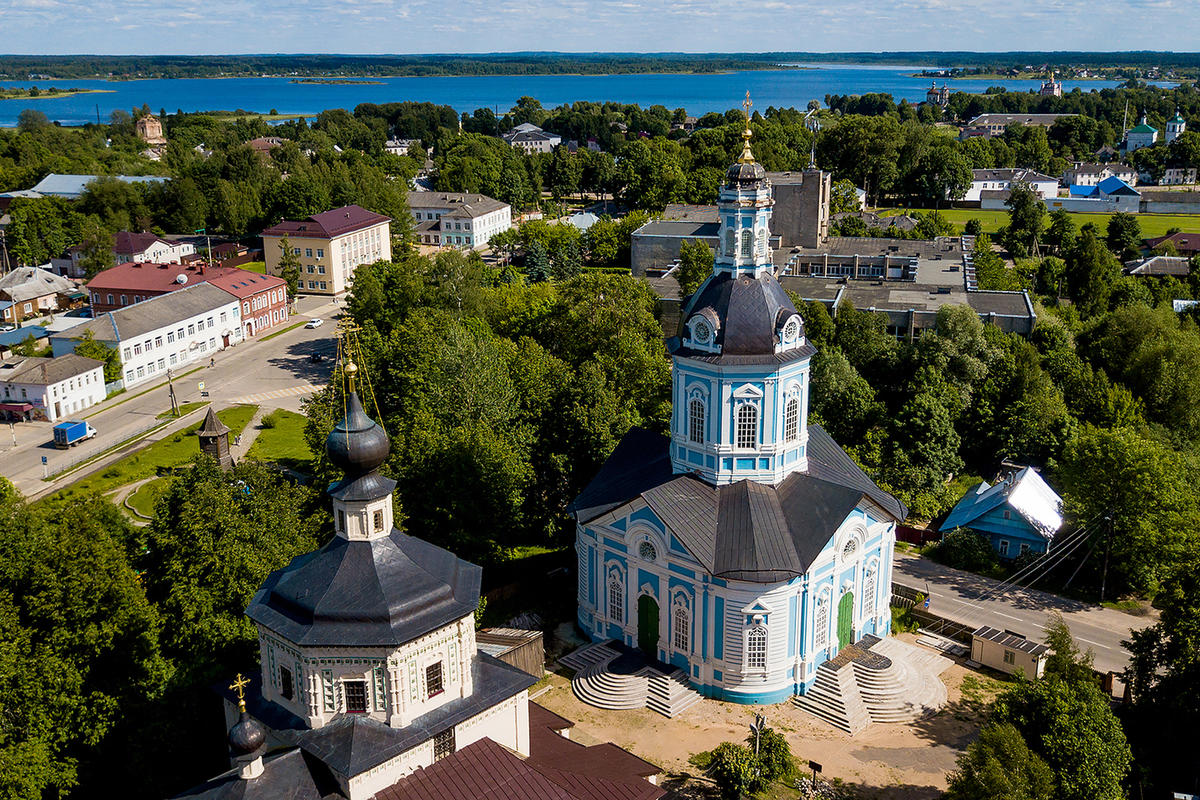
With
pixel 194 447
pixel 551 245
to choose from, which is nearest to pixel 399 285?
pixel 194 447

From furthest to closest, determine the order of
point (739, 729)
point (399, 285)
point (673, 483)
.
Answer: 1. point (399, 285)
2. point (673, 483)
3. point (739, 729)

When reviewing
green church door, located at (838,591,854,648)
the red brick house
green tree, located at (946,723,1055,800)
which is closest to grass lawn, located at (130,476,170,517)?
the red brick house

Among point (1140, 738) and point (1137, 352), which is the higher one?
point (1137, 352)

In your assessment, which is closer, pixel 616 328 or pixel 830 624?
pixel 830 624

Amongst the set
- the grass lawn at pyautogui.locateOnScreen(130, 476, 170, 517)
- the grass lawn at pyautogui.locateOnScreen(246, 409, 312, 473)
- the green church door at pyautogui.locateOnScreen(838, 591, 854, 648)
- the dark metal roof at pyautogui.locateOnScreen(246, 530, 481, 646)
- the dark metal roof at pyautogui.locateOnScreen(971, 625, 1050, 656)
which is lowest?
the grass lawn at pyautogui.locateOnScreen(130, 476, 170, 517)

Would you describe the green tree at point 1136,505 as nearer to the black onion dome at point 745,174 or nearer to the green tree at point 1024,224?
the black onion dome at point 745,174

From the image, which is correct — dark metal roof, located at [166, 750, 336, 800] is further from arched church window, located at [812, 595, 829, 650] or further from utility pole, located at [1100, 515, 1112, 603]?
utility pole, located at [1100, 515, 1112, 603]

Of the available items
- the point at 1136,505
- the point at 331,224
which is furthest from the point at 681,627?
the point at 331,224

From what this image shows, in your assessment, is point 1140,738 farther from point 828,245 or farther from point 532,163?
point 532,163
